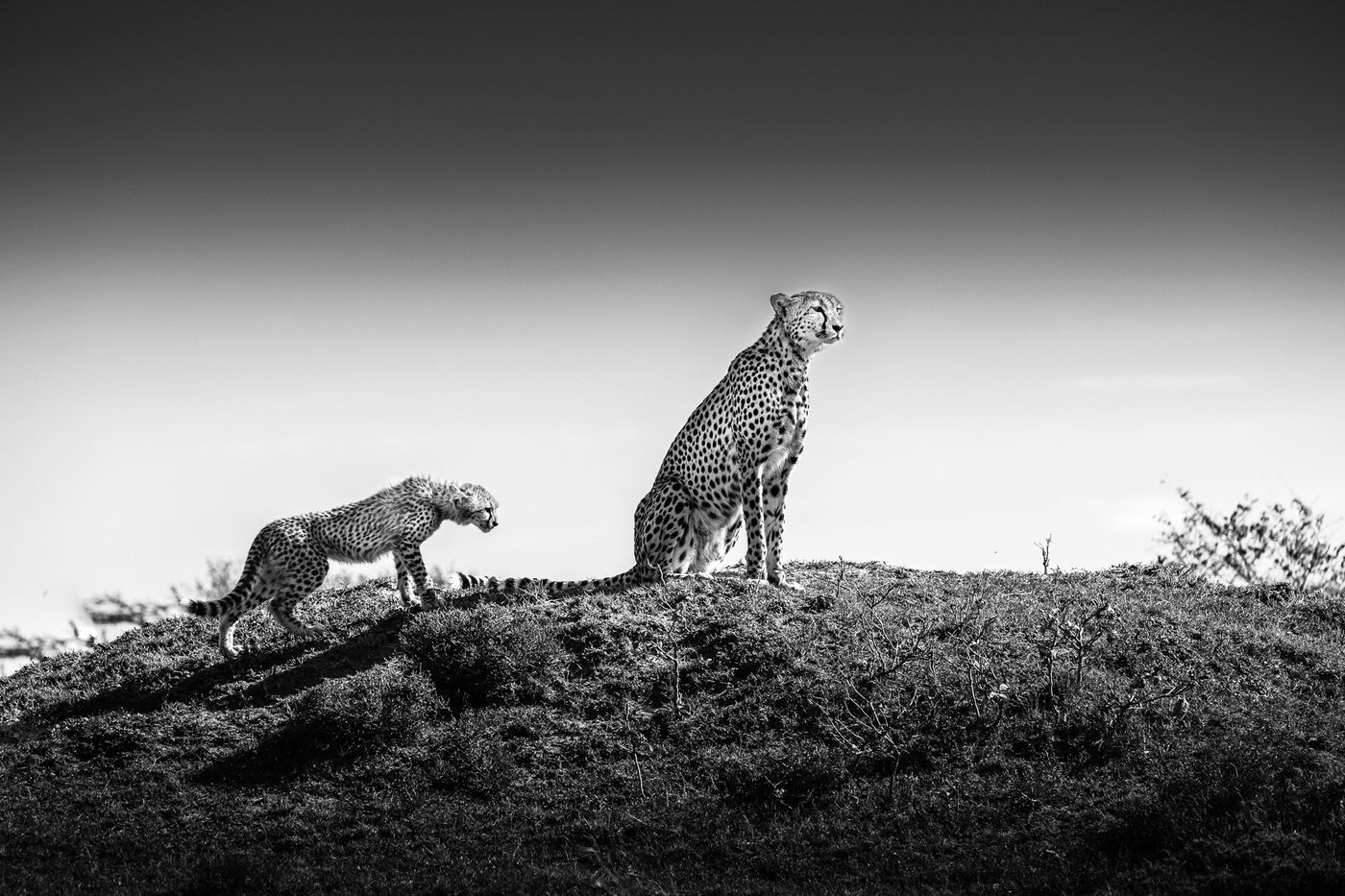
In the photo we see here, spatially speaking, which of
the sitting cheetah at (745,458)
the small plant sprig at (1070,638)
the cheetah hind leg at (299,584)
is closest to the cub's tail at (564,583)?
the sitting cheetah at (745,458)

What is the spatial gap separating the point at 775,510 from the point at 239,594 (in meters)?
6.31

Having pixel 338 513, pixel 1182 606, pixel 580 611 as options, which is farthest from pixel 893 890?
pixel 338 513

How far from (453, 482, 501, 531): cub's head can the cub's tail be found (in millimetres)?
679

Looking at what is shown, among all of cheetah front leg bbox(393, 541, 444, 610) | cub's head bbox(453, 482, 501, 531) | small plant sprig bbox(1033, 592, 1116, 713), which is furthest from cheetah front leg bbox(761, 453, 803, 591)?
cheetah front leg bbox(393, 541, 444, 610)

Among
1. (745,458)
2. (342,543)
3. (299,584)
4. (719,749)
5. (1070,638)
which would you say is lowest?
(719,749)

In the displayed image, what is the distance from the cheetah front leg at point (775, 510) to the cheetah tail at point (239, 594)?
5.92 m

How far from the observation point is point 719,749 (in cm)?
1316

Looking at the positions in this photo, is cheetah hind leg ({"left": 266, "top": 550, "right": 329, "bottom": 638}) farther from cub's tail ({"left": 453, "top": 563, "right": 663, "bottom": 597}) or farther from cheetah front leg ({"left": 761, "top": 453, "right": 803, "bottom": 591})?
cheetah front leg ({"left": 761, "top": 453, "right": 803, "bottom": 591})

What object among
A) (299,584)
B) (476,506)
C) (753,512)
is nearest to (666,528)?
(753,512)

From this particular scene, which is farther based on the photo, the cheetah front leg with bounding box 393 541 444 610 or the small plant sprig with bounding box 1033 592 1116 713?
the cheetah front leg with bounding box 393 541 444 610

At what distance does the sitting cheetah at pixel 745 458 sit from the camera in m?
16.0

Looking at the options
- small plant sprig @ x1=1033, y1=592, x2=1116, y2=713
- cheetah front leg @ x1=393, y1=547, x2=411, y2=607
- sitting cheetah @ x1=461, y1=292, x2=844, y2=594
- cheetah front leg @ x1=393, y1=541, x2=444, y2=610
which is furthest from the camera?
cheetah front leg @ x1=393, y1=547, x2=411, y2=607

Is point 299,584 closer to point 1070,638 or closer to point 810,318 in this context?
point 810,318

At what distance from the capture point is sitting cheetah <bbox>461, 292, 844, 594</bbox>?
16.0m
